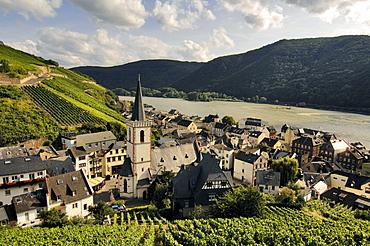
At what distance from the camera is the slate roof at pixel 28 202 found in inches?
885

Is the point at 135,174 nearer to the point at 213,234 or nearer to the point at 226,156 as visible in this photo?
the point at 213,234

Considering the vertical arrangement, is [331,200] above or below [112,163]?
below

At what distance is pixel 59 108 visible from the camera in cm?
5759

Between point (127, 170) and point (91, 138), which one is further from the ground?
point (91, 138)

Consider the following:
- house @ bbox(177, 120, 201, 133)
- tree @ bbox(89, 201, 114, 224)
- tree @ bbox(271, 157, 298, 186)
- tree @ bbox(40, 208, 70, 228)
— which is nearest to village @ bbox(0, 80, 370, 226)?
tree @ bbox(271, 157, 298, 186)

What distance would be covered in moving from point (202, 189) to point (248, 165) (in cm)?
1724

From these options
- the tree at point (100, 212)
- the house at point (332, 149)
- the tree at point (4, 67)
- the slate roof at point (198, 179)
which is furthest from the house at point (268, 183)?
the tree at point (4, 67)

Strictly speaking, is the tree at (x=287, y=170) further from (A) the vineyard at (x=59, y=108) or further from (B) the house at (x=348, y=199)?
(A) the vineyard at (x=59, y=108)

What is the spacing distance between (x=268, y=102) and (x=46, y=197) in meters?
184

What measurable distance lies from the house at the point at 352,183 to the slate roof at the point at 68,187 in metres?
40.7

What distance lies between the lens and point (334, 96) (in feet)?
481

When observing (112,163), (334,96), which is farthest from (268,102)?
(112,163)

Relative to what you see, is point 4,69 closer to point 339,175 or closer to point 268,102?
point 339,175

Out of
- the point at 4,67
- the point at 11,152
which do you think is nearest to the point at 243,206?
the point at 11,152
